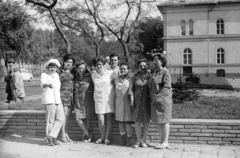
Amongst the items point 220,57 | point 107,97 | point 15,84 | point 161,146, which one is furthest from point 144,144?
point 220,57

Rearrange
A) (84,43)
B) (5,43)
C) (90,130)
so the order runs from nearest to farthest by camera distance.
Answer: (90,130), (5,43), (84,43)

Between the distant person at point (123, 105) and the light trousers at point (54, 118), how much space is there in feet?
3.91

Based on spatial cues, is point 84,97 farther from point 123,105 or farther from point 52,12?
point 52,12

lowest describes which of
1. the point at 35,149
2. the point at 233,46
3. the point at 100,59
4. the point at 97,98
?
the point at 35,149

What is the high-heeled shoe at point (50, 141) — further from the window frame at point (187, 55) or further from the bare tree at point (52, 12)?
the window frame at point (187, 55)

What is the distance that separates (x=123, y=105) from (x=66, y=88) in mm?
1334

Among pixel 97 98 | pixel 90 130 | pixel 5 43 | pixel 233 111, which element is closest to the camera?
pixel 97 98

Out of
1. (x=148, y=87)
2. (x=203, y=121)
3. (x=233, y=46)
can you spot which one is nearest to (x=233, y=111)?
(x=203, y=121)

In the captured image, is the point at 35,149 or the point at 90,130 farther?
the point at 90,130

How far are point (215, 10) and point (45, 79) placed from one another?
36.6m

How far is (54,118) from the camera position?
630cm

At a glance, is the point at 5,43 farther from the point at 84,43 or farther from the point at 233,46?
the point at 233,46

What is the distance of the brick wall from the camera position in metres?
5.89

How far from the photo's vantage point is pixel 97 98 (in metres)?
6.23
